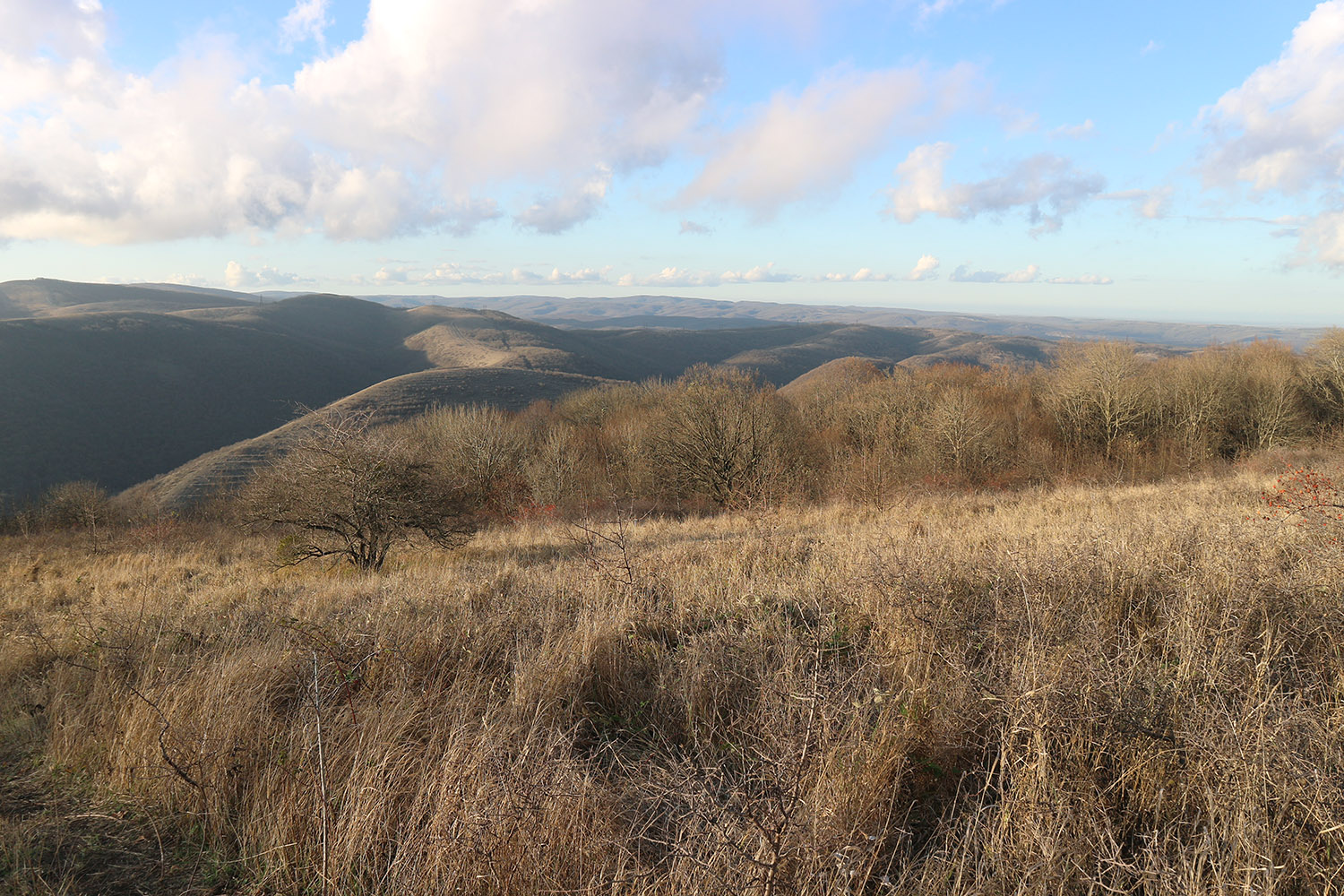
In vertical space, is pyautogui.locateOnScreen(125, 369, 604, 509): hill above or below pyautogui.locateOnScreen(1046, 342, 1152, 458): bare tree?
below

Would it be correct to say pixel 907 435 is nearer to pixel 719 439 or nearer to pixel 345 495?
pixel 719 439

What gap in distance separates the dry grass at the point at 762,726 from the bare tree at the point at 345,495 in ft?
17.9

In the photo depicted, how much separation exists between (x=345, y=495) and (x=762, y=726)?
416 inches

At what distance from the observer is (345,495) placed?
11555mm

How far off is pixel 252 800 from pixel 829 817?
267cm

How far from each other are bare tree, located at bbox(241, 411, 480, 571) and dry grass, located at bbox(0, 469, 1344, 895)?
545 cm

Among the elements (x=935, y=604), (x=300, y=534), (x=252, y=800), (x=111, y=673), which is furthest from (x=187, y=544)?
(x=935, y=604)

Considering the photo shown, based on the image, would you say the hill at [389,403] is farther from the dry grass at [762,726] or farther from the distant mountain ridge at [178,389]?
the dry grass at [762,726]

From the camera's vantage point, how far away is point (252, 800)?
3.02 m

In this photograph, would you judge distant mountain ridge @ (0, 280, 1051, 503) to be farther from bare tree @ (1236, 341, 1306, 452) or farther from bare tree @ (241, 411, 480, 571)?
bare tree @ (241, 411, 480, 571)

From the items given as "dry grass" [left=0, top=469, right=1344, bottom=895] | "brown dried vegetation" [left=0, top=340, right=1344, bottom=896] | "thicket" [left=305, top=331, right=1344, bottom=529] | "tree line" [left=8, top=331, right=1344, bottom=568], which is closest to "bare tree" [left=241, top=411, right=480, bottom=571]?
"brown dried vegetation" [left=0, top=340, right=1344, bottom=896]

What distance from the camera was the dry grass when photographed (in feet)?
7.72

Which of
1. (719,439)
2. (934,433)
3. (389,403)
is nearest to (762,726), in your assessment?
(719,439)

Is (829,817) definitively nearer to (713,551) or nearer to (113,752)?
(113,752)
